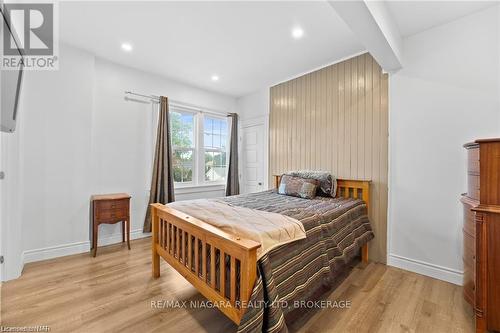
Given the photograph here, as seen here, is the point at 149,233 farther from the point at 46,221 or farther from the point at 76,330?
the point at 76,330

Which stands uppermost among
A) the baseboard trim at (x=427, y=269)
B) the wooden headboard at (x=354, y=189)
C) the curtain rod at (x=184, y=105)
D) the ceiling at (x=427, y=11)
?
the ceiling at (x=427, y=11)

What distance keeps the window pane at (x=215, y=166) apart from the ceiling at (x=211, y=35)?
163cm

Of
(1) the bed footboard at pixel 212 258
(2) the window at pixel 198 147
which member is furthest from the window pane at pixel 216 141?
(1) the bed footboard at pixel 212 258

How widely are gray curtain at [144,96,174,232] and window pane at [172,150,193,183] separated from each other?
0.35 m

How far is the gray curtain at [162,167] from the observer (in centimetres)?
348

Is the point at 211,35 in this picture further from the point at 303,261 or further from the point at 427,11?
the point at 303,261

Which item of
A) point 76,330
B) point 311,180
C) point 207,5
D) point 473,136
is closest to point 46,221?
point 76,330

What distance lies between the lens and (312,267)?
1.59m

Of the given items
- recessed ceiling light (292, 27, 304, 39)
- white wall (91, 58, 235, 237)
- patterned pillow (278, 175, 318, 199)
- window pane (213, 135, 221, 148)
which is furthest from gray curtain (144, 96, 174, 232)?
recessed ceiling light (292, 27, 304, 39)

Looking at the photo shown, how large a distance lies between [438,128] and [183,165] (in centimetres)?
370

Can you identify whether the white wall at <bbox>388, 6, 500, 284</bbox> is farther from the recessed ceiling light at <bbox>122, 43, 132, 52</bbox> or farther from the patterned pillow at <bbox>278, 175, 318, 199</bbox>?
the recessed ceiling light at <bbox>122, 43, 132, 52</bbox>

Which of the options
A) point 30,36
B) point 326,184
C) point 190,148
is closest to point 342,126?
point 326,184

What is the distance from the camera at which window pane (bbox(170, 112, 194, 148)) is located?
3947 mm

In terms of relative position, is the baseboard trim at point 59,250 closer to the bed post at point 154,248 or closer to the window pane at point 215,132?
the bed post at point 154,248
